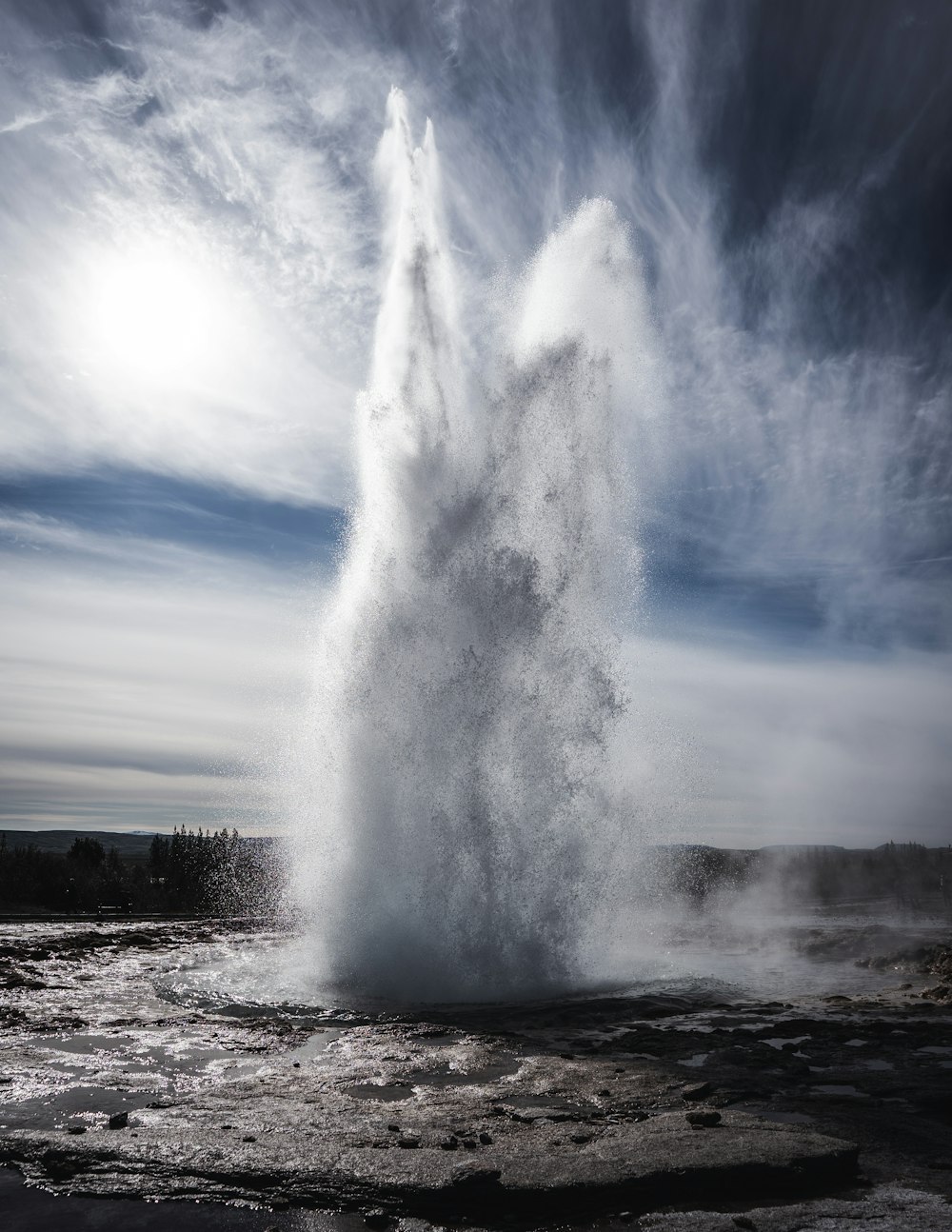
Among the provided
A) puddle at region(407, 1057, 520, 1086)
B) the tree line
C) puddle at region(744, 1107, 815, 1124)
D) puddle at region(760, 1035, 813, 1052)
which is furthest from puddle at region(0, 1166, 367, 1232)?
A: the tree line

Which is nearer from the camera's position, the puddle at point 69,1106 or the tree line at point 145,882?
the puddle at point 69,1106

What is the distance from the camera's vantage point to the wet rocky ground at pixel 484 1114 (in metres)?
5.18

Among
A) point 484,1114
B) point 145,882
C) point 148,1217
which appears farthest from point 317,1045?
point 145,882

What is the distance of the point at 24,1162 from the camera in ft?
19.4

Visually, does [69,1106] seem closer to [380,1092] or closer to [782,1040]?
[380,1092]

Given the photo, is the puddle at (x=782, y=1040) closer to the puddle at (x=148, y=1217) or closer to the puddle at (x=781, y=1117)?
the puddle at (x=781, y=1117)

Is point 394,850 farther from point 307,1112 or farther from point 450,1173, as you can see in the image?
point 450,1173

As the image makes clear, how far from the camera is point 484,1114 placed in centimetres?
712

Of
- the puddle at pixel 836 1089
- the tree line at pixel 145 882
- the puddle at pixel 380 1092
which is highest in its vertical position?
the puddle at pixel 836 1089

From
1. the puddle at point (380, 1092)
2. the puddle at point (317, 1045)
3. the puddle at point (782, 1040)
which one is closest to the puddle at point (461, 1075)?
the puddle at point (380, 1092)

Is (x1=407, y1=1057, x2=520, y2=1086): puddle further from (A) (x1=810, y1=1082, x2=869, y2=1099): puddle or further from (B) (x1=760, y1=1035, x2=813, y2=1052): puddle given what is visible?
(B) (x1=760, y1=1035, x2=813, y2=1052): puddle

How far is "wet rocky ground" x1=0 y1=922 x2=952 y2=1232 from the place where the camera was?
5.18 metres

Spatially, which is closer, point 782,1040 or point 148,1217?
point 148,1217

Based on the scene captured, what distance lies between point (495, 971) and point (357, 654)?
23.2 feet
